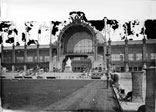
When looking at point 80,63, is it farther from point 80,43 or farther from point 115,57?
point 115,57

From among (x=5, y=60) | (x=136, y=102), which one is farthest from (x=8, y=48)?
(x=136, y=102)

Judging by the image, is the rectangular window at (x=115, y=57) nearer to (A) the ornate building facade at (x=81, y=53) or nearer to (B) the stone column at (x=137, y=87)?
(A) the ornate building facade at (x=81, y=53)

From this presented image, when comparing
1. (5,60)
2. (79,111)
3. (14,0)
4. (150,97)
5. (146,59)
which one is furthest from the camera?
(5,60)

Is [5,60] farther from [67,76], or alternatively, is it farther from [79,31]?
[67,76]

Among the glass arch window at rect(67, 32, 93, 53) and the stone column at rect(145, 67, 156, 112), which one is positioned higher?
the glass arch window at rect(67, 32, 93, 53)

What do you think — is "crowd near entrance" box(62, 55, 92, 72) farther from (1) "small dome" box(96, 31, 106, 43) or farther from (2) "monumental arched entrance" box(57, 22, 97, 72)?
(1) "small dome" box(96, 31, 106, 43)

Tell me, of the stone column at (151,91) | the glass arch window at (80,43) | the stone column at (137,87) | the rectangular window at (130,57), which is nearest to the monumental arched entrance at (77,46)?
the glass arch window at (80,43)

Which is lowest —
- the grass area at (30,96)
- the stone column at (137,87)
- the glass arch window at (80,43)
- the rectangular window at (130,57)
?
the grass area at (30,96)

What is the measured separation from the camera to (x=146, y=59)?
5584cm

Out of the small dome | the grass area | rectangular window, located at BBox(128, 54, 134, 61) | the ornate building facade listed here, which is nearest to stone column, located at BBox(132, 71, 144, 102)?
the grass area

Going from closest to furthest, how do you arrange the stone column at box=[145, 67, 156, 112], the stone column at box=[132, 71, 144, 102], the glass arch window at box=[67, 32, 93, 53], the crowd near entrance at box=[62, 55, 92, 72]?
the stone column at box=[145, 67, 156, 112] < the stone column at box=[132, 71, 144, 102] < the crowd near entrance at box=[62, 55, 92, 72] < the glass arch window at box=[67, 32, 93, 53]

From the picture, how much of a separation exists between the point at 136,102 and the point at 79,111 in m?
3.88

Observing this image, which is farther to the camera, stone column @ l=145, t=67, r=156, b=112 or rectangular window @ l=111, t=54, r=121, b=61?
rectangular window @ l=111, t=54, r=121, b=61

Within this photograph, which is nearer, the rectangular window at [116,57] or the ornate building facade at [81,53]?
the ornate building facade at [81,53]
